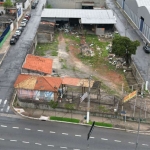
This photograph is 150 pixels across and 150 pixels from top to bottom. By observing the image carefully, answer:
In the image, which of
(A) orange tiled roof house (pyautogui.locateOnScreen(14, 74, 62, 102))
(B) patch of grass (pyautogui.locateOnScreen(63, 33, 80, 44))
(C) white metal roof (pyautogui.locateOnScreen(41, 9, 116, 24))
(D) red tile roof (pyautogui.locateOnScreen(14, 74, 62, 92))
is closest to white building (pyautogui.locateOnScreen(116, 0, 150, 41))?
(C) white metal roof (pyautogui.locateOnScreen(41, 9, 116, 24))

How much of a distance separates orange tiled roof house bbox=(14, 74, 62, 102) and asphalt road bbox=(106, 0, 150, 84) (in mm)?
18693

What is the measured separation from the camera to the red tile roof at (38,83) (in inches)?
1757

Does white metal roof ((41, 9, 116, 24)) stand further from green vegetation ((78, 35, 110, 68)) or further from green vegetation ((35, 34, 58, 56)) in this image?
green vegetation ((35, 34, 58, 56))

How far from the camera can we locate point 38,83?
45250 millimetres

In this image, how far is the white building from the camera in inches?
2934

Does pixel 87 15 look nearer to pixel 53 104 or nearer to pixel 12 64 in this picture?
pixel 12 64

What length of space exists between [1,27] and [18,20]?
8.00m

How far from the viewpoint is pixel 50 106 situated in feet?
145

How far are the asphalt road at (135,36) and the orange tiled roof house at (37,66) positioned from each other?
17688 mm

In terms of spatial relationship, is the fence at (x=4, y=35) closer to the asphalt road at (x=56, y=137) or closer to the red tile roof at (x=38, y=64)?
the red tile roof at (x=38, y=64)

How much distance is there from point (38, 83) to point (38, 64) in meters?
7.46

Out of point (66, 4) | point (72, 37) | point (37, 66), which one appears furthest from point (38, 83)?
point (66, 4)

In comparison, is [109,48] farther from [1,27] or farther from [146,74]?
[1,27]

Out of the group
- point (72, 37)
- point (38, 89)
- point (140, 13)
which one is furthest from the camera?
point (140, 13)
